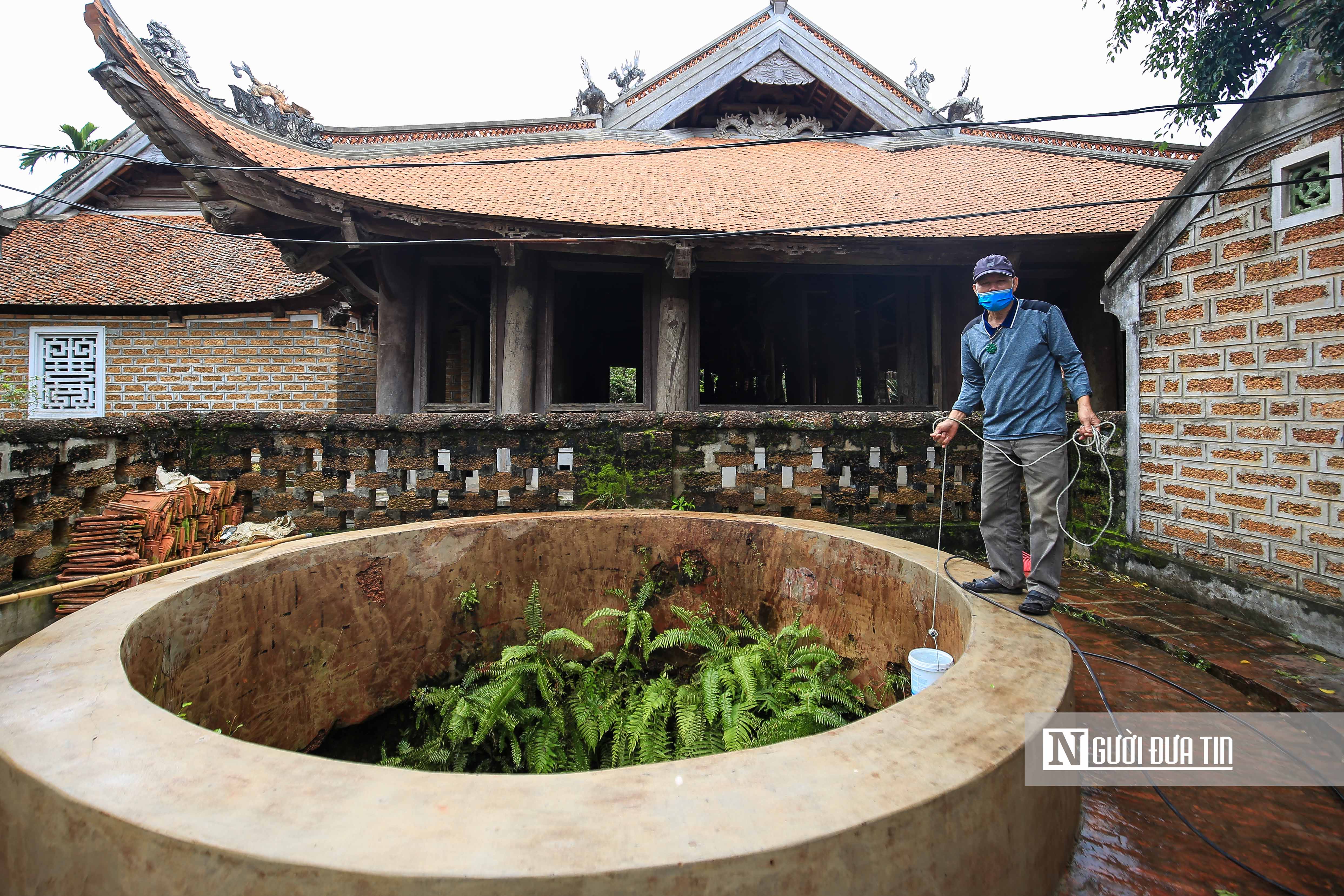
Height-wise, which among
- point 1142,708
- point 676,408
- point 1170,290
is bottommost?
point 1142,708

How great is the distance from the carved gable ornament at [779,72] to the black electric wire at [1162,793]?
9947 mm

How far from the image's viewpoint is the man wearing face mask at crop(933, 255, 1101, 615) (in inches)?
98.3

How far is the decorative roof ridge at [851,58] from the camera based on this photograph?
10086 mm

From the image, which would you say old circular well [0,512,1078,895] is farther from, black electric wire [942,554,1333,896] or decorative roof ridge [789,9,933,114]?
decorative roof ridge [789,9,933,114]

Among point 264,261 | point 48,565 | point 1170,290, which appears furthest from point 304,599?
point 264,261

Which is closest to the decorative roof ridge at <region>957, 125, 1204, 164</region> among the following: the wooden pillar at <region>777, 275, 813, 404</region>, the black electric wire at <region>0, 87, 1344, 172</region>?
the wooden pillar at <region>777, 275, 813, 404</region>

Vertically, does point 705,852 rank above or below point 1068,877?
above

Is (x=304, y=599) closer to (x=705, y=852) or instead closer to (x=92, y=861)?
(x=92, y=861)

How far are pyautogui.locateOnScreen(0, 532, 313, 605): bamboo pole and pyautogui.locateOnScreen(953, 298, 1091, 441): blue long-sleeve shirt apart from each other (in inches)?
132

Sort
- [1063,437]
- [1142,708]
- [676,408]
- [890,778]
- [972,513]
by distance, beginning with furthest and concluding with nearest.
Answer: [676,408] → [972,513] → [1063,437] → [1142,708] → [890,778]

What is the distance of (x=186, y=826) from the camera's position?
0.93 meters

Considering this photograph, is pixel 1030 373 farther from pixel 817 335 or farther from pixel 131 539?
pixel 817 335

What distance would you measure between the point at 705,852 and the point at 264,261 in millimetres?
14082

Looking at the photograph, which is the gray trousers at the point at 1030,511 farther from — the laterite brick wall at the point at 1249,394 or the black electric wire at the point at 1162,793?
the laterite brick wall at the point at 1249,394
